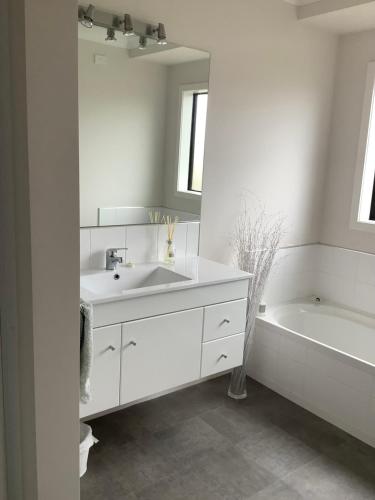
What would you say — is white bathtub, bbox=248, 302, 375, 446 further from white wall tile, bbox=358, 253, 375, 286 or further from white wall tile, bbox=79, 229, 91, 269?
white wall tile, bbox=79, 229, 91, 269

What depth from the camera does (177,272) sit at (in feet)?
8.44

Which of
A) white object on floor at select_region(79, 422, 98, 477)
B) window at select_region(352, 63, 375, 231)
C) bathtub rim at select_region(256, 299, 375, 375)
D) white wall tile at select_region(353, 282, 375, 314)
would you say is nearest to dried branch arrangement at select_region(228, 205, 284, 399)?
bathtub rim at select_region(256, 299, 375, 375)

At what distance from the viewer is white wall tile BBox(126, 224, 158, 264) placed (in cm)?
268

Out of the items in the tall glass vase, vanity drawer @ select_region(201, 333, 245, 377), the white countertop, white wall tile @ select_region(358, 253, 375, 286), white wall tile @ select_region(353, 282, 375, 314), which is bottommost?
the tall glass vase

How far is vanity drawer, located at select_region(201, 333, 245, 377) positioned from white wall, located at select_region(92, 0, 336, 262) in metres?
0.64

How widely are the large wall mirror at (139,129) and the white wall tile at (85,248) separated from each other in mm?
71

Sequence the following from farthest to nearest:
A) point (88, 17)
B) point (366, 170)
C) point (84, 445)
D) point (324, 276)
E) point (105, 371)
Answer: point (324, 276), point (366, 170), point (88, 17), point (105, 371), point (84, 445)

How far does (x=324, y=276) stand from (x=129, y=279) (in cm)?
180

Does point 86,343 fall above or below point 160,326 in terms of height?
above

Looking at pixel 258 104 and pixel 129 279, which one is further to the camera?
pixel 258 104

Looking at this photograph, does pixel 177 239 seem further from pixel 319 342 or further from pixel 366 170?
pixel 366 170

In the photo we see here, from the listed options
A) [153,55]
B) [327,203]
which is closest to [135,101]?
[153,55]

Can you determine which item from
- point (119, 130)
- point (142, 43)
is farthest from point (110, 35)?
point (119, 130)

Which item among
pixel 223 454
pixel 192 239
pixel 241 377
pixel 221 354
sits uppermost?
pixel 192 239
